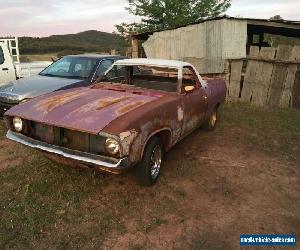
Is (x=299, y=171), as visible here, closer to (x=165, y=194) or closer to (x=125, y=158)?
(x=165, y=194)

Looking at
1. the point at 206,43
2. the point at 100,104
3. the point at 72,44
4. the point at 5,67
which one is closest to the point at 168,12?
the point at 206,43

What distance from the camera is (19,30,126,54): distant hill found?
3684 centimetres

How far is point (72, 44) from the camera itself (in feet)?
152

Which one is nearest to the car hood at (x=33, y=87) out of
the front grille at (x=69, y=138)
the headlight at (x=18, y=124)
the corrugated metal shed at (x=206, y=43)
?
the headlight at (x=18, y=124)

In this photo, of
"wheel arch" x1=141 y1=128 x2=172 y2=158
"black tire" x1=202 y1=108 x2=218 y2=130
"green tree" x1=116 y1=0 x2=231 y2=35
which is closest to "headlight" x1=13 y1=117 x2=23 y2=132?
"wheel arch" x1=141 y1=128 x2=172 y2=158

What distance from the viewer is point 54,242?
3.58 meters

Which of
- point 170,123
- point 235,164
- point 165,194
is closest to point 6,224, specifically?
point 165,194

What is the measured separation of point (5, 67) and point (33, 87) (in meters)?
2.51

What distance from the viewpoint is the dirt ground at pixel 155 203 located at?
369cm

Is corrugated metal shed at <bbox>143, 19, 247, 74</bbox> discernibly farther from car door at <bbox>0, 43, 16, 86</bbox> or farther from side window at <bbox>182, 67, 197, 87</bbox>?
car door at <bbox>0, 43, 16, 86</bbox>

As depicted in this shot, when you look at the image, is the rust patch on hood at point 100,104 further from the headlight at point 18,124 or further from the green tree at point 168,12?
the green tree at point 168,12

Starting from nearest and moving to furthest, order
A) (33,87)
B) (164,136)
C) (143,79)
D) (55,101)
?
(55,101) < (164,136) < (143,79) < (33,87)

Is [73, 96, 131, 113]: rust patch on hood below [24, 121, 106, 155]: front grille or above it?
above

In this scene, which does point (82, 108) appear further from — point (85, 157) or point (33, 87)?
point (33, 87)
